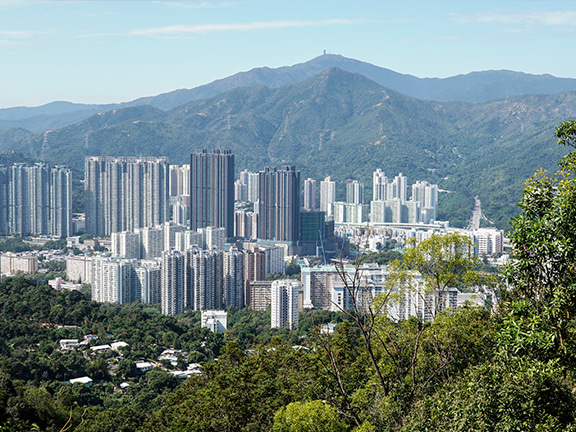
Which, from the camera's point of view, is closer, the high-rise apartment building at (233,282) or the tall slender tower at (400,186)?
the high-rise apartment building at (233,282)

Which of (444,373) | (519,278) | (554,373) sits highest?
(519,278)

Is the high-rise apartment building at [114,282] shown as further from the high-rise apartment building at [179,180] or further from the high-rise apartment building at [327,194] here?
the high-rise apartment building at [327,194]

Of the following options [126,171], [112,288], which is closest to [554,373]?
[112,288]

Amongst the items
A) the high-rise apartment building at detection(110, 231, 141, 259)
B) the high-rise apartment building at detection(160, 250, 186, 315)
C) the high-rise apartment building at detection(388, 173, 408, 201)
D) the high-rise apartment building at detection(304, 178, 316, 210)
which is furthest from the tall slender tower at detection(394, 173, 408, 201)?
the high-rise apartment building at detection(160, 250, 186, 315)

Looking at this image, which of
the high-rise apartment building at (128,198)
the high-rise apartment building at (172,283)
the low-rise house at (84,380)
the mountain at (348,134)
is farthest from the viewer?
the mountain at (348,134)

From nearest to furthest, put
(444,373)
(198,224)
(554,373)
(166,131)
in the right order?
(554,373) → (444,373) → (198,224) → (166,131)

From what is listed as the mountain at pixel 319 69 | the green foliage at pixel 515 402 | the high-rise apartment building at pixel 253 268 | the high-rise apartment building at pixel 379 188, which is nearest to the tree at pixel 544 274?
the green foliage at pixel 515 402

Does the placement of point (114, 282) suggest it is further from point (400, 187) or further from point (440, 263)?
point (400, 187)

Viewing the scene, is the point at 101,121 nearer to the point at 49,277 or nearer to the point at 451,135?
the point at 451,135
